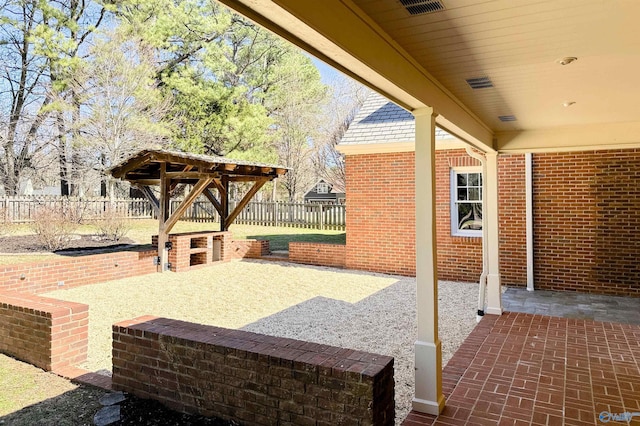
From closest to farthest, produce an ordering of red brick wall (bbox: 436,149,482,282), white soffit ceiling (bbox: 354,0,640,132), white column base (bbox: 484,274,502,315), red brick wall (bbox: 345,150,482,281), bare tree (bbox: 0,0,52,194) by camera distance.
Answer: white soffit ceiling (bbox: 354,0,640,132), white column base (bbox: 484,274,502,315), red brick wall (bbox: 436,149,482,282), red brick wall (bbox: 345,150,482,281), bare tree (bbox: 0,0,52,194)

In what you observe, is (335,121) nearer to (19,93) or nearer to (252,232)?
(252,232)

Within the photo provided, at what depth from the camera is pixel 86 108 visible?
17391 millimetres

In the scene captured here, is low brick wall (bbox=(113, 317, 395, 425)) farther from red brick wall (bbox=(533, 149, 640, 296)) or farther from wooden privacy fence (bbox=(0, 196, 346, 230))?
wooden privacy fence (bbox=(0, 196, 346, 230))

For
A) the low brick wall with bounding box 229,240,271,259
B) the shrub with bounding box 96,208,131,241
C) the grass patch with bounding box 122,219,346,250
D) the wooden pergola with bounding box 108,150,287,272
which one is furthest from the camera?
the grass patch with bounding box 122,219,346,250

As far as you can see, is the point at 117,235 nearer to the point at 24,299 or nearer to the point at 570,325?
the point at 24,299

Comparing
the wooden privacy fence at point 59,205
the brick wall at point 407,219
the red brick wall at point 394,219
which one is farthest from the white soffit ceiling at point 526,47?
the wooden privacy fence at point 59,205

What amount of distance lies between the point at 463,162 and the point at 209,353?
7.52 metres

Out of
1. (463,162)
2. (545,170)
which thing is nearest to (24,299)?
(463,162)

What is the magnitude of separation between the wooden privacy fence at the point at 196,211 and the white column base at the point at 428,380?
1328 cm

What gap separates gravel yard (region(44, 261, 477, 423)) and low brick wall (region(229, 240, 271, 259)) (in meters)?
1.86

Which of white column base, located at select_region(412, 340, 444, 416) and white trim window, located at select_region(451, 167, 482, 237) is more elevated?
white trim window, located at select_region(451, 167, 482, 237)

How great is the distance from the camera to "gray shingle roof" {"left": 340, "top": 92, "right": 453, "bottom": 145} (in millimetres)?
9703

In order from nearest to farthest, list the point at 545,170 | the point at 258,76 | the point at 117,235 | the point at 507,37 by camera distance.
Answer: the point at 507,37
the point at 545,170
the point at 117,235
the point at 258,76

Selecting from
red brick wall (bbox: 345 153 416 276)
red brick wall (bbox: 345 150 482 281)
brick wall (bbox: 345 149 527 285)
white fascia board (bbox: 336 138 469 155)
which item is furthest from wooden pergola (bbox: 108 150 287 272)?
brick wall (bbox: 345 149 527 285)
